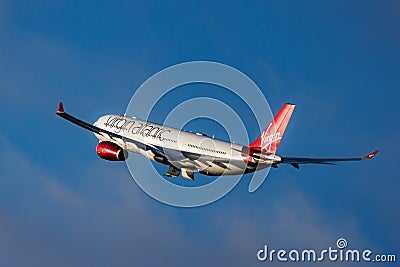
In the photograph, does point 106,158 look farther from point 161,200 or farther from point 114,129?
point 161,200

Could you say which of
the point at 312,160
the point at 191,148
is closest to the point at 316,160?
the point at 312,160

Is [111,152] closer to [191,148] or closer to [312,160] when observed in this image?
[191,148]

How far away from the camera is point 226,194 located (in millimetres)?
90000

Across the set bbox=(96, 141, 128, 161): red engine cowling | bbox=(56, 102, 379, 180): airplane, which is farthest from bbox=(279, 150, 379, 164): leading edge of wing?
bbox=(96, 141, 128, 161): red engine cowling

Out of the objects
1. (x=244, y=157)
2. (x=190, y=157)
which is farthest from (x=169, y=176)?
(x=244, y=157)

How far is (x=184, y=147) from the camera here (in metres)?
95.6

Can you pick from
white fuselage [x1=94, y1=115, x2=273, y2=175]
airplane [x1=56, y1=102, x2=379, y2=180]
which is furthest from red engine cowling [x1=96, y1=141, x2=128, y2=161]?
white fuselage [x1=94, y1=115, x2=273, y2=175]

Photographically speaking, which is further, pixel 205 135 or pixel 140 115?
pixel 140 115

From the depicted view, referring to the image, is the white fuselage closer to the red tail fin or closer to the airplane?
the airplane

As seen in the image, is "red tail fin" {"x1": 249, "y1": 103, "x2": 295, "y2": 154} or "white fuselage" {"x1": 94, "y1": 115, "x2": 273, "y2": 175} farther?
"white fuselage" {"x1": 94, "y1": 115, "x2": 273, "y2": 175}

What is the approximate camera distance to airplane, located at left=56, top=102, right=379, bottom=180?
8931cm

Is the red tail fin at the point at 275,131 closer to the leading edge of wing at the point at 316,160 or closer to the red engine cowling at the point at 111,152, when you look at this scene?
the leading edge of wing at the point at 316,160

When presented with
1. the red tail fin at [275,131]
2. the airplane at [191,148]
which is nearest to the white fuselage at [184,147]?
the airplane at [191,148]

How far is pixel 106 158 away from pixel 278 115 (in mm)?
26189
